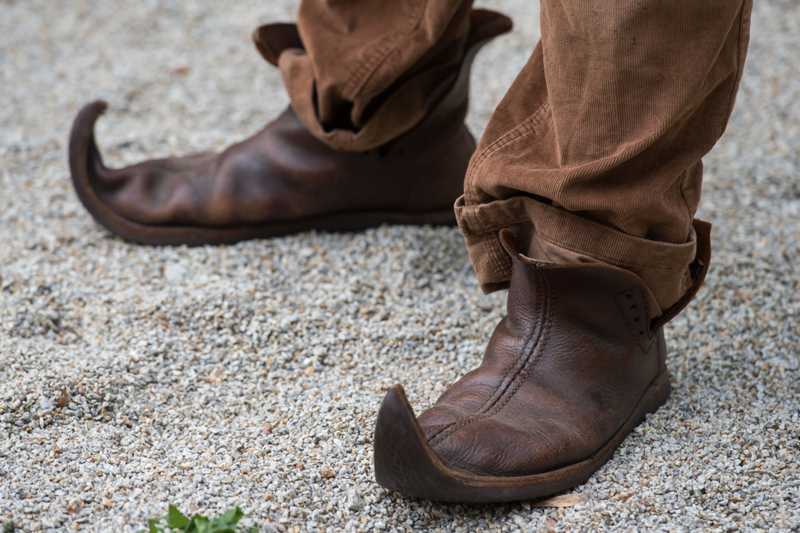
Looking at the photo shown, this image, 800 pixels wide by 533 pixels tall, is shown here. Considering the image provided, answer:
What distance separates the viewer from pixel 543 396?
1014 millimetres

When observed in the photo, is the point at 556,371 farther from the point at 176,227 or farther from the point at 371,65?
the point at 176,227

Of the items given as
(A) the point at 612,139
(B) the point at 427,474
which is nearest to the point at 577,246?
(A) the point at 612,139

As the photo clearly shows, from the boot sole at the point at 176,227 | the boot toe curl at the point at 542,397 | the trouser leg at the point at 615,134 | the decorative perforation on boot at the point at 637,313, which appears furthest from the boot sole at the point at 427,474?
the boot sole at the point at 176,227

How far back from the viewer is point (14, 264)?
5.22 feet

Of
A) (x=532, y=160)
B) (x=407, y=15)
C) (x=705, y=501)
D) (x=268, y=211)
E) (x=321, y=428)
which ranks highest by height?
(x=407, y=15)

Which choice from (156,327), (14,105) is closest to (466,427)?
→ (156,327)

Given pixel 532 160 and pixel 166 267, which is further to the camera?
pixel 166 267

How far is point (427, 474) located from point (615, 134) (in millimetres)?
486

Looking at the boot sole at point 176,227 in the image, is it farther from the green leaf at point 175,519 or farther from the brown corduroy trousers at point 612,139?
the green leaf at point 175,519

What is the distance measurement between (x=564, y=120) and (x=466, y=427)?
0.42m

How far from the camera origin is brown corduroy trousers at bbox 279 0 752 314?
2.77ft

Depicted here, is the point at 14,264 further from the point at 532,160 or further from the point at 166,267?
the point at 532,160

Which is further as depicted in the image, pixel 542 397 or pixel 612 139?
pixel 542 397

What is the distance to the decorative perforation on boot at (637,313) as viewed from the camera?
101 cm
